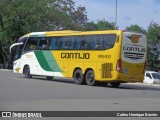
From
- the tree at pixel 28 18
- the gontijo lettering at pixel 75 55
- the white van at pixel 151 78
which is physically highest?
the tree at pixel 28 18

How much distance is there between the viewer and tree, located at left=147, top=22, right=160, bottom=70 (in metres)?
85.2

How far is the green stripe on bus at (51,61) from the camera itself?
30602mm

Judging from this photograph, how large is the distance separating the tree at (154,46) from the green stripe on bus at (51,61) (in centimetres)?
5549

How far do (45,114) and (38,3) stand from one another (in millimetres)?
55166

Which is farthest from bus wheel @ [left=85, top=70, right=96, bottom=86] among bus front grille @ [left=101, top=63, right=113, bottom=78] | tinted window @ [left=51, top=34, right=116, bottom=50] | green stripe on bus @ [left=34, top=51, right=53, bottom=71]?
green stripe on bus @ [left=34, top=51, right=53, bottom=71]

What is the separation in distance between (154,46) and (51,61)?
58.0 m

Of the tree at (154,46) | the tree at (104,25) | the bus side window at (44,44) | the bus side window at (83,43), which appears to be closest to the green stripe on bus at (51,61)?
the bus side window at (44,44)

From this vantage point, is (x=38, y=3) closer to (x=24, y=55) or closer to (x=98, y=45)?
(x=24, y=55)

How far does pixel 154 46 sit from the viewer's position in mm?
86625

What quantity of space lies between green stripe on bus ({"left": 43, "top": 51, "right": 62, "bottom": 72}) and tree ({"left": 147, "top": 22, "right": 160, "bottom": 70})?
55488mm

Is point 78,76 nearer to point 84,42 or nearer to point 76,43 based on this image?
point 76,43

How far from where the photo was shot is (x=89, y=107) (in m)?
14.2

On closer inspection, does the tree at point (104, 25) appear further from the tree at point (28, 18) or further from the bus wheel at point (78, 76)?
the bus wheel at point (78, 76)

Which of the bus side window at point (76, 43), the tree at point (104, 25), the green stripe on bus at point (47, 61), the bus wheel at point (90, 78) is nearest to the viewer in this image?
the bus wheel at point (90, 78)
